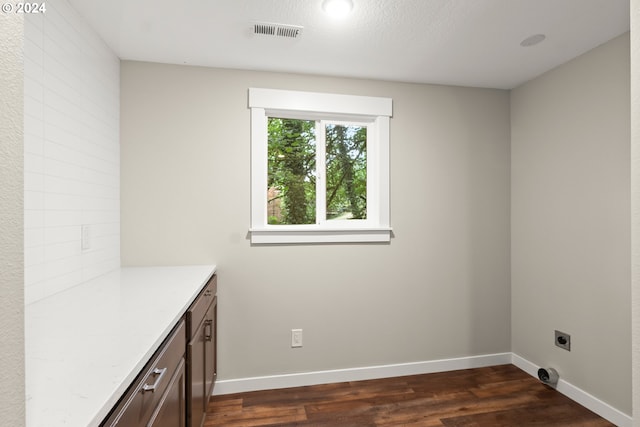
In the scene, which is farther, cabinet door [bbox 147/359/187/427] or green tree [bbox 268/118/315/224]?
green tree [bbox 268/118/315/224]

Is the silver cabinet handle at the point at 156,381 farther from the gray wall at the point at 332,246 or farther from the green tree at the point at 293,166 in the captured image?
the green tree at the point at 293,166

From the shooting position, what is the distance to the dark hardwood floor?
203 cm

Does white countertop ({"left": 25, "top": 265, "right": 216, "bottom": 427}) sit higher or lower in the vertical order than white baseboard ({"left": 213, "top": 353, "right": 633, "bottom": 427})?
higher

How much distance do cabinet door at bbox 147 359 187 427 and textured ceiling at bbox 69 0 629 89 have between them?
1.71 m

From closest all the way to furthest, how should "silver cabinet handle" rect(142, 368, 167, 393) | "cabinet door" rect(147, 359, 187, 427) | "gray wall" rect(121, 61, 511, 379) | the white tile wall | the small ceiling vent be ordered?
"silver cabinet handle" rect(142, 368, 167, 393) → "cabinet door" rect(147, 359, 187, 427) → the white tile wall → the small ceiling vent → "gray wall" rect(121, 61, 511, 379)

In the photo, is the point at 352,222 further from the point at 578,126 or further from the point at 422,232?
the point at 578,126

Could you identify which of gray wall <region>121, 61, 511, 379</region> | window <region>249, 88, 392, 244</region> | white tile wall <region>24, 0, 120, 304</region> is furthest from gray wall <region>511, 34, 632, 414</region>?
white tile wall <region>24, 0, 120, 304</region>

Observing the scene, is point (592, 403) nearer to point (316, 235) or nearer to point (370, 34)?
point (316, 235)

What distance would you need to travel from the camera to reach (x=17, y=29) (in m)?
0.54

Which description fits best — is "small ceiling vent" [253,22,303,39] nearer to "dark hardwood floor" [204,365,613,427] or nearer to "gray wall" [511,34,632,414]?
"gray wall" [511,34,632,414]

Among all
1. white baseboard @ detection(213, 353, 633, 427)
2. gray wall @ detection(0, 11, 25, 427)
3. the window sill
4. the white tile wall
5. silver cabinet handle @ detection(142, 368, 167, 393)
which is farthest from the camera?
the window sill

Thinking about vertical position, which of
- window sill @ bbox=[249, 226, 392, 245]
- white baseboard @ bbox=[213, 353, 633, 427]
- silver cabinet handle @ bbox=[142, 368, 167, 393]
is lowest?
white baseboard @ bbox=[213, 353, 633, 427]

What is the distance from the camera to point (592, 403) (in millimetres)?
2131

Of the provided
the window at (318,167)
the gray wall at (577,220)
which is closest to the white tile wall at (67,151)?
the window at (318,167)
